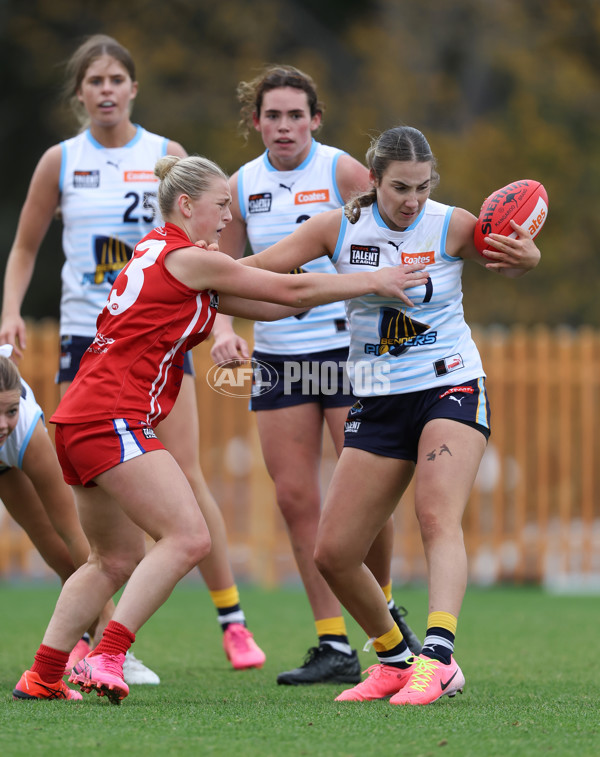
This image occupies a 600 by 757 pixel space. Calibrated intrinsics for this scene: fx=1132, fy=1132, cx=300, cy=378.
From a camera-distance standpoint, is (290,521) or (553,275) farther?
(553,275)

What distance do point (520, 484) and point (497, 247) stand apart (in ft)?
24.9

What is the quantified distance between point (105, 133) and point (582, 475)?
7548 mm

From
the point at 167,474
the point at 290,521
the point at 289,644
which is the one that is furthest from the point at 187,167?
the point at 289,644

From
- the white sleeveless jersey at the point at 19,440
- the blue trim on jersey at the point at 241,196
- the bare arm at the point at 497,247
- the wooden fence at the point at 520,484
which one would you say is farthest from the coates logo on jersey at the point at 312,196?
the wooden fence at the point at 520,484

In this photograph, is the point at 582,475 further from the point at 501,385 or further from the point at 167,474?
the point at 167,474

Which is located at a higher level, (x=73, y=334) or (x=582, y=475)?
(x=73, y=334)

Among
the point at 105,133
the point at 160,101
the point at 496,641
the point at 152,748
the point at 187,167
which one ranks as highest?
the point at 160,101

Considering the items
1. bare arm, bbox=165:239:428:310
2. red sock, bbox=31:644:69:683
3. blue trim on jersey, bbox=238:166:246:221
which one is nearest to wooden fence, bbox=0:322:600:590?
blue trim on jersey, bbox=238:166:246:221

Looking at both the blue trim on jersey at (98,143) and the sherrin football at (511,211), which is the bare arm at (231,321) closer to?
the blue trim on jersey at (98,143)

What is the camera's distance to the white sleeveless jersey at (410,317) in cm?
438

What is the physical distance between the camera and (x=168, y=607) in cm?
930

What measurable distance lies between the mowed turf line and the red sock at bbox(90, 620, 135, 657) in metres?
0.20

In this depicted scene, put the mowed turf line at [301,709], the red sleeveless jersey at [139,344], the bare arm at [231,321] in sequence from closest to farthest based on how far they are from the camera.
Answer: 1. the mowed turf line at [301,709]
2. the red sleeveless jersey at [139,344]
3. the bare arm at [231,321]

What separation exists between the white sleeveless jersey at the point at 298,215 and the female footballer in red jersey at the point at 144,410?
36.5 inches
